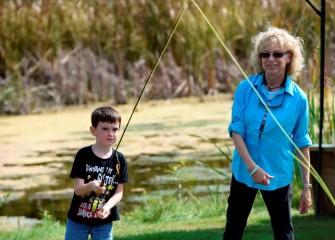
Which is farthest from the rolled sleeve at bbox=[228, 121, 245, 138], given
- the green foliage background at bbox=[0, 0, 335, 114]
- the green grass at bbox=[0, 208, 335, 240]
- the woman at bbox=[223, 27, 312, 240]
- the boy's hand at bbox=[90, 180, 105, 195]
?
the green foliage background at bbox=[0, 0, 335, 114]

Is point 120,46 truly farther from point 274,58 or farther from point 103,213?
point 103,213

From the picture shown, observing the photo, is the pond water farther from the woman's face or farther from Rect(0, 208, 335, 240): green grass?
the woman's face

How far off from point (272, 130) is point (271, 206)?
33 centimetres

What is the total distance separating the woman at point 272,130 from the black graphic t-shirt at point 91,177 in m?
0.52

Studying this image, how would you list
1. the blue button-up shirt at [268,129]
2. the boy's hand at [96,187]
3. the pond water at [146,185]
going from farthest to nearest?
the pond water at [146,185], the blue button-up shirt at [268,129], the boy's hand at [96,187]

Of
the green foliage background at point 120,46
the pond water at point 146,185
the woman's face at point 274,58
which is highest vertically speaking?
the woman's face at point 274,58

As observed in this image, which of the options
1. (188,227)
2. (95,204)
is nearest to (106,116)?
(95,204)

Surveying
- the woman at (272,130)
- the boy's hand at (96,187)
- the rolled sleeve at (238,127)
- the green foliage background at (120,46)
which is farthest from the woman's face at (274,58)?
the green foliage background at (120,46)

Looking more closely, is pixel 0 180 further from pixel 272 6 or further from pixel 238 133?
pixel 272 6

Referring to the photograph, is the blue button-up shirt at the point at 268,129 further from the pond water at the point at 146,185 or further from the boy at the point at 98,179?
the pond water at the point at 146,185

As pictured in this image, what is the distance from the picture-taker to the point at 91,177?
4016 mm

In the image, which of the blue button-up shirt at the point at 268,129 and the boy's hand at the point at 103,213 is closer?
the boy's hand at the point at 103,213

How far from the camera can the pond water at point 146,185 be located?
7.27 m

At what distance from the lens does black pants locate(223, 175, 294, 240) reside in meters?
4.17
